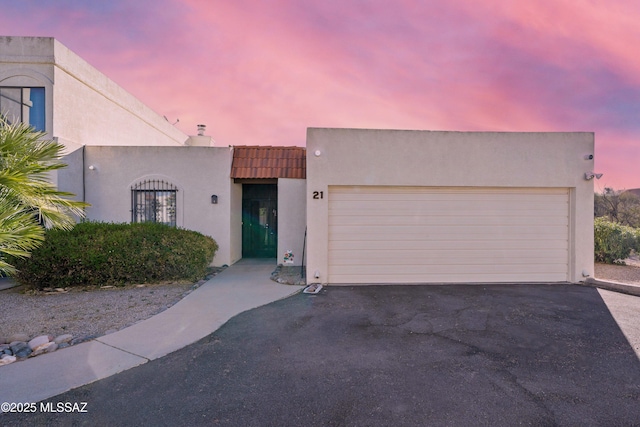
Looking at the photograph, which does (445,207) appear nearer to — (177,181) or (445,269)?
(445,269)

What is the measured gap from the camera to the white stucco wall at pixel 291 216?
10211mm

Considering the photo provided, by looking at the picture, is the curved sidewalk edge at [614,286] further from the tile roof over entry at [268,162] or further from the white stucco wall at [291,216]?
the tile roof over entry at [268,162]

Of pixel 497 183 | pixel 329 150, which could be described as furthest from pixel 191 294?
pixel 497 183

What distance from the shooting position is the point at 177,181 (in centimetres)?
986

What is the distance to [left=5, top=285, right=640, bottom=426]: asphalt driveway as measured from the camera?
279cm

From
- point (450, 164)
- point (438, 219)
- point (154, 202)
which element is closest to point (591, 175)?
point (450, 164)

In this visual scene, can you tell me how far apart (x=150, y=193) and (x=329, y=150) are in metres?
6.01

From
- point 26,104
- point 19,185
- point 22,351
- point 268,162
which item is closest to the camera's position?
point 22,351

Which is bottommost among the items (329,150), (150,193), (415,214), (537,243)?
(537,243)

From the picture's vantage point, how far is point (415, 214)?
7.84 m

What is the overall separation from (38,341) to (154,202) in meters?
6.23

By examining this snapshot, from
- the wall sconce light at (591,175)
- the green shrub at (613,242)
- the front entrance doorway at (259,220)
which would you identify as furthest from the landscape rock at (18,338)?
the green shrub at (613,242)

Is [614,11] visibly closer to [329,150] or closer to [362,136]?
[362,136]

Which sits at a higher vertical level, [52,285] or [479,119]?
[479,119]
